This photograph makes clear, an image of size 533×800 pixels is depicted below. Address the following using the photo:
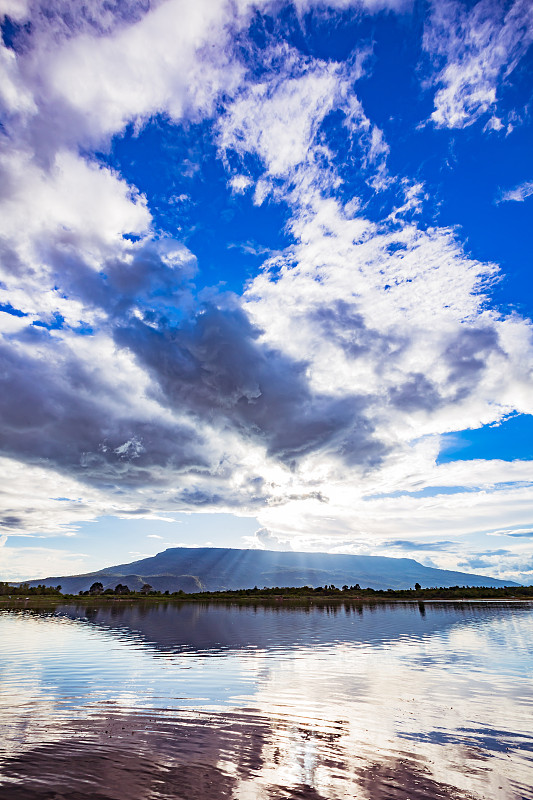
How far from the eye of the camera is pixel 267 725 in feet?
92.6

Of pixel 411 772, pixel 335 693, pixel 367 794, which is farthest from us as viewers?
pixel 335 693

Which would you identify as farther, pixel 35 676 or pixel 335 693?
pixel 35 676

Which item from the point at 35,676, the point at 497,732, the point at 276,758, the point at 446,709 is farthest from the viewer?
the point at 35,676

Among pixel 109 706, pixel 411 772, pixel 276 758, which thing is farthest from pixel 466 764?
pixel 109 706

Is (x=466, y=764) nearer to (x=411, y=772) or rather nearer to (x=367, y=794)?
(x=411, y=772)

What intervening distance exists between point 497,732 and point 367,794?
14.1 meters

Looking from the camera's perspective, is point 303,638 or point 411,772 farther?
point 303,638

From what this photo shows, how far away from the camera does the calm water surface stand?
63.3 feet

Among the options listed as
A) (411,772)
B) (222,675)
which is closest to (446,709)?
(411,772)

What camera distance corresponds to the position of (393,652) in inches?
2404

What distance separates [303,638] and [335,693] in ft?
150

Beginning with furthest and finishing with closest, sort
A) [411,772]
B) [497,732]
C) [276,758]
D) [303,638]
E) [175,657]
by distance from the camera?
[303,638] < [175,657] < [497,732] < [276,758] < [411,772]

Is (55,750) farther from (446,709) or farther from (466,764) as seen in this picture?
(446,709)

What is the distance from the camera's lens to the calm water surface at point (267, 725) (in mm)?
19297
